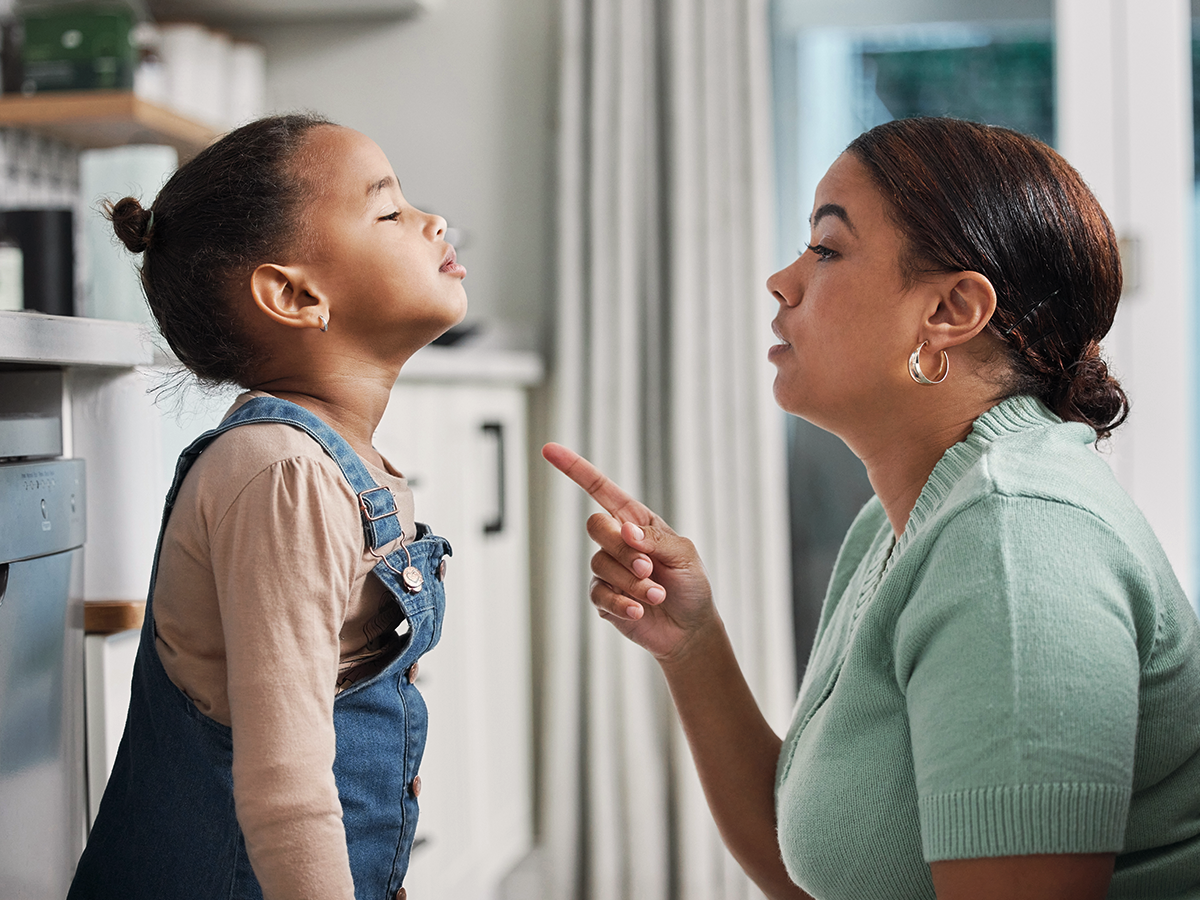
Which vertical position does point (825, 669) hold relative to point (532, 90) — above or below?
below

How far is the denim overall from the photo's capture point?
2.43 feet

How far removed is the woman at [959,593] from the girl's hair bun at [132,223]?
0.40 meters

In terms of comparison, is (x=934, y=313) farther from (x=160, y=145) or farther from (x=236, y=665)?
(x=160, y=145)

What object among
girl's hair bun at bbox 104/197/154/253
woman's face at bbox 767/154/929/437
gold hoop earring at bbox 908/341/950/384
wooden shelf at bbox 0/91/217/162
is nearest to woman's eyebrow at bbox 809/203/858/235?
woman's face at bbox 767/154/929/437

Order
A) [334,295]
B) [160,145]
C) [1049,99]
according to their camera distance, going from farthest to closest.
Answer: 1. [1049,99]
2. [160,145]
3. [334,295]

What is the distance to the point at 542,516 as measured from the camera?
8.02 feet

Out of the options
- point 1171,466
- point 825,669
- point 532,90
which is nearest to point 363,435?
point 825,669

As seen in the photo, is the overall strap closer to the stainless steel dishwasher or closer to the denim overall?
the denim overall

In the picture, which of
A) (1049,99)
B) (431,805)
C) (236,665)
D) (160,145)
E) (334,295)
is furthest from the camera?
(1049,99)

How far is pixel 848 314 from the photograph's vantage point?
0.92m

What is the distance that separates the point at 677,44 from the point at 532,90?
37 cm

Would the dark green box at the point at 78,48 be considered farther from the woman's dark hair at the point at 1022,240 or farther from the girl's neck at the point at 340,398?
the woman's dark hair at the point at 1022,240

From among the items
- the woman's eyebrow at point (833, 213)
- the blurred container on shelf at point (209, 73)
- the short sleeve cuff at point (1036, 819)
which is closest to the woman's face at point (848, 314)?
the woman's eyebrow at point (833, 213)

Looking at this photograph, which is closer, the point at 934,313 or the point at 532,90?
the point at 934,313
